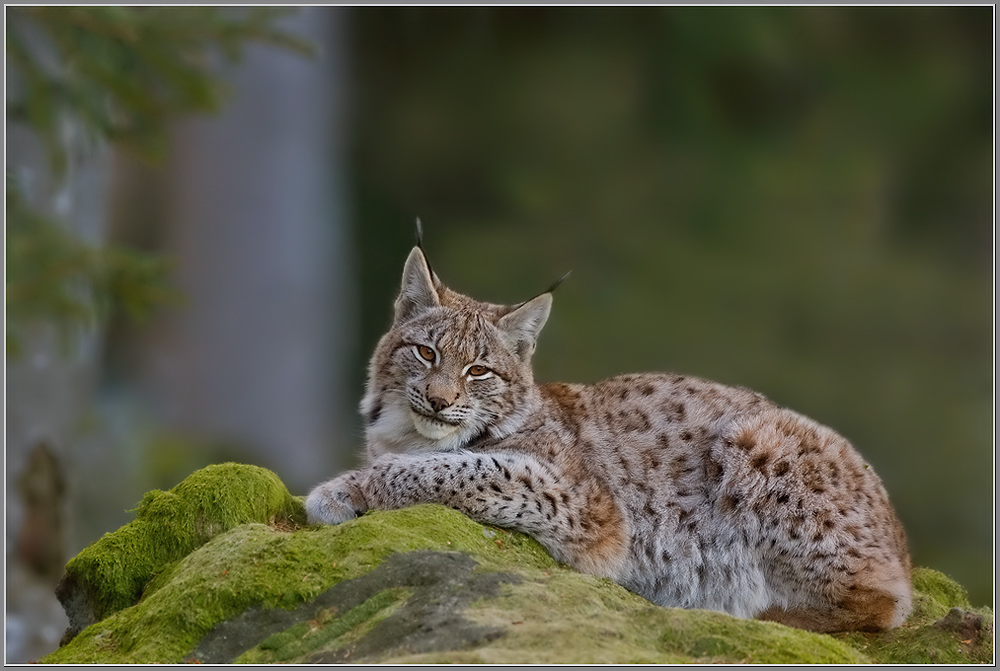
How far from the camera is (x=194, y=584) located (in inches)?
162

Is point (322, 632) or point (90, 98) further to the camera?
point (90, 98)

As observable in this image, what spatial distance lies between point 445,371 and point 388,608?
1.71 meters

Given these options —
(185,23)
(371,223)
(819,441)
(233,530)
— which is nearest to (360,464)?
(233,530)

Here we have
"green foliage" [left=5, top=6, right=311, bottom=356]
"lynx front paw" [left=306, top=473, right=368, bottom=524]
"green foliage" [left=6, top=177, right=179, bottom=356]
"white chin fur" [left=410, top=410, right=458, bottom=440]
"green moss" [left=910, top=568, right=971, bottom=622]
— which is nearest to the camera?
"lynx front paw" [left=306, top=473, right=368, bottom=524]

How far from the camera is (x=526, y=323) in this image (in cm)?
568

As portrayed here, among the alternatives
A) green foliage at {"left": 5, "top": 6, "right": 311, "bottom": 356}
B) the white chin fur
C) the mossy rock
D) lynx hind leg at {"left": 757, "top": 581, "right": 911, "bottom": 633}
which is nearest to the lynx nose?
the white chin fur

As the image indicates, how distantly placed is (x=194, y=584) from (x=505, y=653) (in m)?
1.43

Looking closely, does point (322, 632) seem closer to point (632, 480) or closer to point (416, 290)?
point (632, 480)

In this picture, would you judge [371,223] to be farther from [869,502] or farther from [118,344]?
[869,502]

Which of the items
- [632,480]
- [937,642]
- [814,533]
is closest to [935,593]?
[814,533]

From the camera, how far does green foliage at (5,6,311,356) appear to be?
7.06 m

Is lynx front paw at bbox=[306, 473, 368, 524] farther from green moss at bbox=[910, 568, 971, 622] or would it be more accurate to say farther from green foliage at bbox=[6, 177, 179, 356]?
green moss at bbox=[910, 568, 971, 622]

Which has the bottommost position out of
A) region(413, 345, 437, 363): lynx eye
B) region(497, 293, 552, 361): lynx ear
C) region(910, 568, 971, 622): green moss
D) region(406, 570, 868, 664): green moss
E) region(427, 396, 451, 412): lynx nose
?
region(910, 568, 971, 622): green moss

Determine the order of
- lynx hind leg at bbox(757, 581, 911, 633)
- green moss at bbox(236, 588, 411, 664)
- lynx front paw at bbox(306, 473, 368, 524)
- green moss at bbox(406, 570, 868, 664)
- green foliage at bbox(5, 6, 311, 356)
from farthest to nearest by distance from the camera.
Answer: green foliage at bbox(5, 6, 311, 356) → lynx hind leg at bbox(757, 581, 911, 633) → lynx front paw at bbox(306, 473, 368, 524) → green moss at bbox(236, 588, 411, 664) → green moss at bbox(406, 570, 868, 664)
